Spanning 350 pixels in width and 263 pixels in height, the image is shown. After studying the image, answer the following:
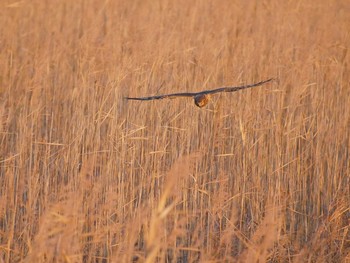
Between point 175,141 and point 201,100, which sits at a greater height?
point 201,100

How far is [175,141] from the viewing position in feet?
→ 10.8

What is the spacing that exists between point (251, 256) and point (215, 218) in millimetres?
484

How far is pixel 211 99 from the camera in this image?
3.47m

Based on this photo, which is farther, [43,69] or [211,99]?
[43,69]

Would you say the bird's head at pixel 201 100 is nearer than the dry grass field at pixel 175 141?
No

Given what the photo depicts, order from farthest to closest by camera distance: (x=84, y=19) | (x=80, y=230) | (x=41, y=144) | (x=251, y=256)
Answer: (x=84, y=19)
(x=41, y=144)
(x=80, y=230)
(x=251, y=256)

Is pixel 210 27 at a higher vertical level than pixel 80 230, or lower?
higher

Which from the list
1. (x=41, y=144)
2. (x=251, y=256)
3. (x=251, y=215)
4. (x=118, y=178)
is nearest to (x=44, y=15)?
(x=41, y=144)

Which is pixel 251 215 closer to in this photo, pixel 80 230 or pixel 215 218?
pixel 215 218

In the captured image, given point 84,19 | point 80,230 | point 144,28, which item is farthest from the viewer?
point 84,19

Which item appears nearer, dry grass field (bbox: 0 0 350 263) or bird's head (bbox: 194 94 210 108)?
dry grass field (bbox: 0 0 350 263)

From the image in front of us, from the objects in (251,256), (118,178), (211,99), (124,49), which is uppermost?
(124,49)

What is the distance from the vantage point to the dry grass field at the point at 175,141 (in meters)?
2.79

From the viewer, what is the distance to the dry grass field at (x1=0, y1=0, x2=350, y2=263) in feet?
9.17
